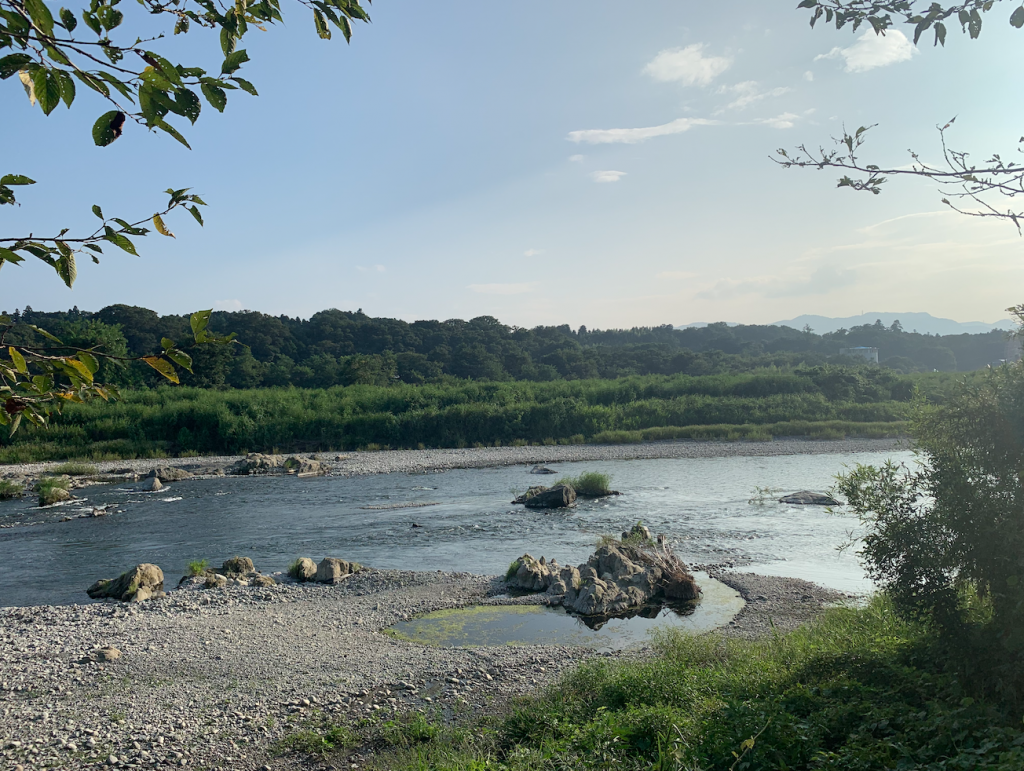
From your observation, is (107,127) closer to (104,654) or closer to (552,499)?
(104,654)

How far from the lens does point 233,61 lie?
7.56ft

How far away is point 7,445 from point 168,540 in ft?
82.8

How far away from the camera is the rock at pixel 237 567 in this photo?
40.4ft

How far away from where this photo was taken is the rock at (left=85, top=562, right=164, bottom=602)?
1100cm

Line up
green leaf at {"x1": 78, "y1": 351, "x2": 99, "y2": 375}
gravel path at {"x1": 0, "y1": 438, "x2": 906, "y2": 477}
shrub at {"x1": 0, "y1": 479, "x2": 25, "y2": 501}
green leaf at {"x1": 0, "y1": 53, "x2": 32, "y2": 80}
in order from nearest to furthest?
green leaf at {"x1": 0, "y1": 53, "x2": 32, "y2": 80} → green leaf at {"x1": 78, "y1": 351, "x2": 99, "y2": 375} → shrub at {"x1": 0, "y1": 479, "x2": 25, "y2": 501} → gravel path at {"x1": 0, "y1": 438, "x2": 906, "y2": 477}

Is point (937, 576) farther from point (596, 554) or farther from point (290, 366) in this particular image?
point (290, 366)

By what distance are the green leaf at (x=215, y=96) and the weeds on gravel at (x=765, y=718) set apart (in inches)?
142

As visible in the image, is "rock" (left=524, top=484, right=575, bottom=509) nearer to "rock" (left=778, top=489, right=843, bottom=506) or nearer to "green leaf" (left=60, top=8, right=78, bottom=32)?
"rock" (left=778, top=489, right=843, bottom=506)

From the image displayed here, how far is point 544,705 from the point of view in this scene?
20.3 feet

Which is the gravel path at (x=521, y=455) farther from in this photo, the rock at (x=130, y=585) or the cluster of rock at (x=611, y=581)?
the cluster of rock at (x=611, y=581)


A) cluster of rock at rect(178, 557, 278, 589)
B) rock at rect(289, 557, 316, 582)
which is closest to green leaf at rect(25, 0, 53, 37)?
cluster of rock at rect(178, 557, 278, 589)

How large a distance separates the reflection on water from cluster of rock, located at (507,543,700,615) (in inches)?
7.8

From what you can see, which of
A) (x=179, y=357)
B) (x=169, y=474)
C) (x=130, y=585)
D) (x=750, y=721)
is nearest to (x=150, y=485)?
(x=169, y=474)

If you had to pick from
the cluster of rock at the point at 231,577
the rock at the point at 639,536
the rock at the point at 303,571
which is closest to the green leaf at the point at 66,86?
the cluster of rock at the point at 231,577
